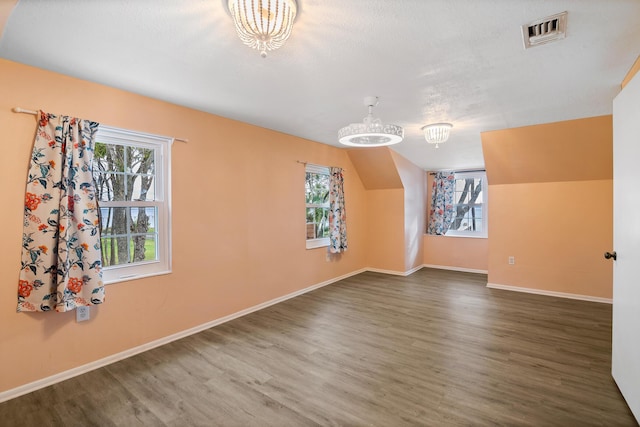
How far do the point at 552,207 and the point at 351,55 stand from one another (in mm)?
3975

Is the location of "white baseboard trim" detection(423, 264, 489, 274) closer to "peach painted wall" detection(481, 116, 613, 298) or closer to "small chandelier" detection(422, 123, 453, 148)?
"peach painted wall" detection(481, 116, 613, 298)

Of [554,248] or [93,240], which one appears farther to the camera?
[554,248]

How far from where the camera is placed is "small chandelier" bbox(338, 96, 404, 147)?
2.42 m

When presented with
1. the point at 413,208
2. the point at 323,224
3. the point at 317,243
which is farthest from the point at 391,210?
the point at 317,243

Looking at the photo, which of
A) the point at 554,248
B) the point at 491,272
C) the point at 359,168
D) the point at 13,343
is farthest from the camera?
the point at 359,168

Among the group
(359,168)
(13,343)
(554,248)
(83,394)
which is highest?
(359,168)

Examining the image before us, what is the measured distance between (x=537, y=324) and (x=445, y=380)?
5.67 feet

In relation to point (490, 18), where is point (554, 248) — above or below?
below

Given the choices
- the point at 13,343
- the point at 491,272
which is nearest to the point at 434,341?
the point at 491,272

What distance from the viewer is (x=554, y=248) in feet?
13.9

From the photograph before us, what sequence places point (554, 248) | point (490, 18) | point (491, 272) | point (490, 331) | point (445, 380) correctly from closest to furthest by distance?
point (490, 18) → point (445, 380) → point (490, 331) → point (554, 248) → point (491, 272)

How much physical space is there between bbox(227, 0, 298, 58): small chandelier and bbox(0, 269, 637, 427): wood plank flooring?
2.10m

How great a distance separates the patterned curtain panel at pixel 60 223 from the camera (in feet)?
6.83

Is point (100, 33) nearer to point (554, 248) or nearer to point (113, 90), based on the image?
point (113, 90)
